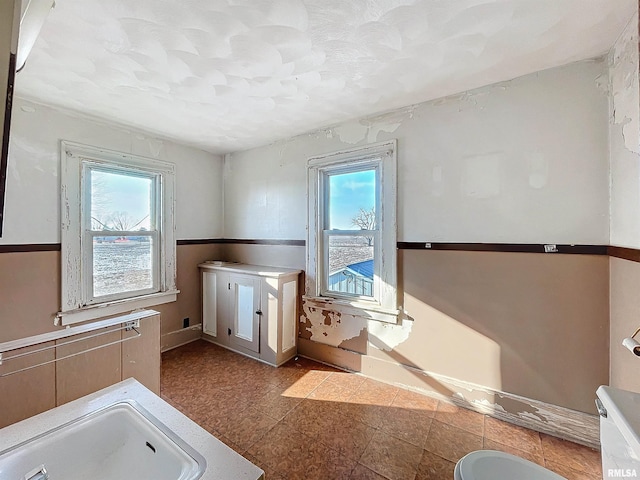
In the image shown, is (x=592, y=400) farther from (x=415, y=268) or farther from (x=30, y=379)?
(x=30, y=379)

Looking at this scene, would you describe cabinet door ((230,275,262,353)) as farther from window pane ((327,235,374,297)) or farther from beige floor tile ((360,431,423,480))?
beige floor tile ((360,431,423,480))

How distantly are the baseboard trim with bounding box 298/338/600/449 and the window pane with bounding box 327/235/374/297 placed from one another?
24.6 inches

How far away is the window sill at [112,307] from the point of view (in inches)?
94.2

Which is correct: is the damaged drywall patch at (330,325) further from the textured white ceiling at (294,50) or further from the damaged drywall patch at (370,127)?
the textured white ceiling at (294,50)

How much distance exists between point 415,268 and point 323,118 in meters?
1.62

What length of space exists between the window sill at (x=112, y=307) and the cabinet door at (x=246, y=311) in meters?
0.75

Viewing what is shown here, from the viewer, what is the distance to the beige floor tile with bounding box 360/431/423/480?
1.52 m

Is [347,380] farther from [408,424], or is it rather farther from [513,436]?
[513,436]

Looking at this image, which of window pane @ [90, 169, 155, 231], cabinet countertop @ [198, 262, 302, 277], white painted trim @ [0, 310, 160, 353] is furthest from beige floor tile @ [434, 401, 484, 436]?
window pane @ [90, 169, 155, 231]

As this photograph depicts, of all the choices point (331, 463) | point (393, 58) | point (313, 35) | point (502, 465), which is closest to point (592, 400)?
point (502, 465)

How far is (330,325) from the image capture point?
108 inches

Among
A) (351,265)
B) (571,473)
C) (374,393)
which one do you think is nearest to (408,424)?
(374,393)

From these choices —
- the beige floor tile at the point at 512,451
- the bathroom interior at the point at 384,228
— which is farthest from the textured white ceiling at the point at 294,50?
the beige floor tile at the point at 512,451

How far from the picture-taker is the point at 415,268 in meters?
2.29
